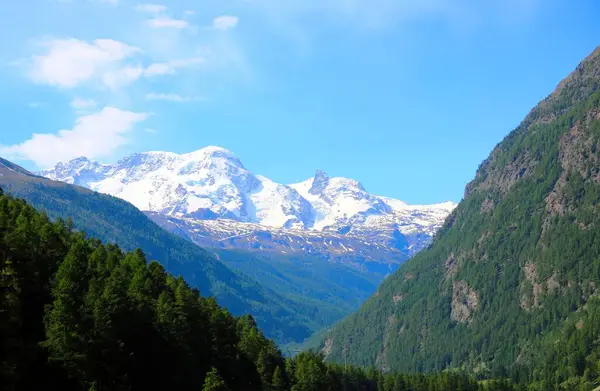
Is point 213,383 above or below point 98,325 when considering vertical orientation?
below

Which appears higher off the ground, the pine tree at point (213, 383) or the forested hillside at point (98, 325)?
the forested hillside at point (98, 325)

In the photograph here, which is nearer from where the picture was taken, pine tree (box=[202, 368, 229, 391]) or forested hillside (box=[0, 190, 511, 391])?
forested hillside (box=[0, 190, 511, 391])

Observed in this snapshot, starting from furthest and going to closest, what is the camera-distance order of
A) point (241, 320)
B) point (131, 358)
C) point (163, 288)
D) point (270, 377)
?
point (241, 320) → point (270, 377) → point (163, 288) → point (131, 358)

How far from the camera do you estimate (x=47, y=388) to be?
88.8m

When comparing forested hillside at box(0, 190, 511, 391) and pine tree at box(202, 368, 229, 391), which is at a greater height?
forested hillside at box(0, 190, 511, 391)

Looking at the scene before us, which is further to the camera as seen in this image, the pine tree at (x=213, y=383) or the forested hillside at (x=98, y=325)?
the pine tree at (x=213, y=383)

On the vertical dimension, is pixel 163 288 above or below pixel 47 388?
above

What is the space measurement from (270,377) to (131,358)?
196ft

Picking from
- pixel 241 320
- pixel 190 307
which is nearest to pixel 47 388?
pixel 190 307

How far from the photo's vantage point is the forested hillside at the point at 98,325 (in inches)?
3531

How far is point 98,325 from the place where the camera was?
94812 mm

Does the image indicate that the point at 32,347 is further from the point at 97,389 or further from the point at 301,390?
the point at 301,390

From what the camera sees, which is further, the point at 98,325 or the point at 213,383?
the point at 213,383

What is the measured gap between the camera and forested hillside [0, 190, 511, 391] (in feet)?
294
